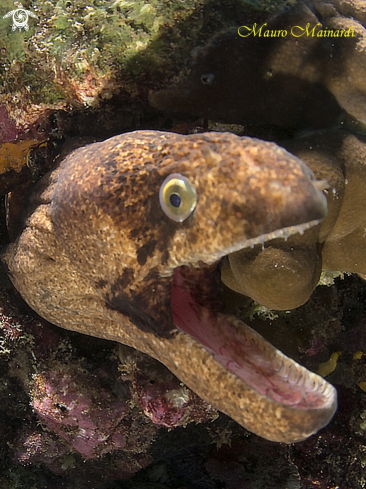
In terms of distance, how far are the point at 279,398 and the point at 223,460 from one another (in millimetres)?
3454

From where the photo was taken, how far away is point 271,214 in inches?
53.0

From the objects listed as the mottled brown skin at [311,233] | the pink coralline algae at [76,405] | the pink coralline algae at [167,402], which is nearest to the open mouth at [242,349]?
the mottled brown skin at [311,233]

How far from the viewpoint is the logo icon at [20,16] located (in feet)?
7.76

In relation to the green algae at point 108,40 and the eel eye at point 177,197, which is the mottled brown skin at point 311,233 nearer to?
the eel eye at point 177,197

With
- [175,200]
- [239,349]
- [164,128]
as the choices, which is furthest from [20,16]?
[239,349]

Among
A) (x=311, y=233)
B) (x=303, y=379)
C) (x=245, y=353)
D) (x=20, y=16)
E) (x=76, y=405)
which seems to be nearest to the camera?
(x=303, y=379)

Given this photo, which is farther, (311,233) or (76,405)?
(76,405)

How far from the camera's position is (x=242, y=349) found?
183 centimetres

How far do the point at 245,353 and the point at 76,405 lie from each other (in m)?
2.13

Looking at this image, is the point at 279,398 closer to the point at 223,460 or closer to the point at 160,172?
the point at 160,172

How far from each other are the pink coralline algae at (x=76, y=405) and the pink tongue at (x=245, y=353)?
6.16 ft

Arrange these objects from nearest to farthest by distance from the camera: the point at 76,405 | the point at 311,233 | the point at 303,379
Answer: the point at 303,379 < the point at 311,233 < the point at 76,405

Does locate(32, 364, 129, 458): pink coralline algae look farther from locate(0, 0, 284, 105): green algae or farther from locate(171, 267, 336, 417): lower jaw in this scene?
locate(0, 0, 284, 105): green algae

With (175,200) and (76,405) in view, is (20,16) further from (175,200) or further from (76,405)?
(76,405)
